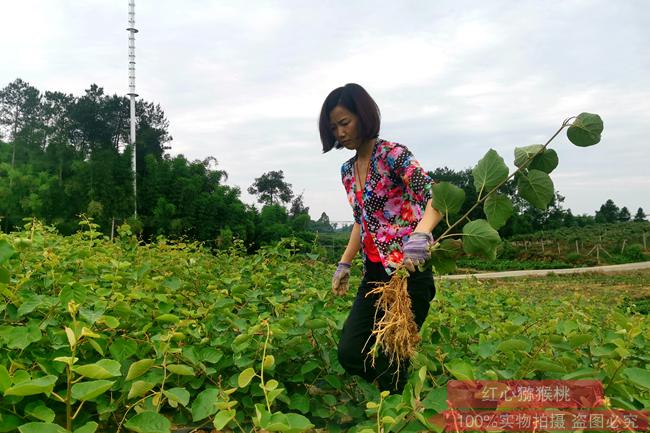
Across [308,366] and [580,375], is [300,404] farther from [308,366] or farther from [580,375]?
[580,375]

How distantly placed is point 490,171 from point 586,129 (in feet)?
0.96

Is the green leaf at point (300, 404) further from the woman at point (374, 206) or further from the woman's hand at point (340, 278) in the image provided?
the woman's hand at point (340, 278)

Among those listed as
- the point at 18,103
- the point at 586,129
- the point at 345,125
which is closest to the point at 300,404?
the point at 345,125

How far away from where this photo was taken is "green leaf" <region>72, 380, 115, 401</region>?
1052 mm

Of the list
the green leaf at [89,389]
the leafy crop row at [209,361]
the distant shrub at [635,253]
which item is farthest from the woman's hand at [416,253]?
Result: the distant shrub at [635,253]

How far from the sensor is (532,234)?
25375mm

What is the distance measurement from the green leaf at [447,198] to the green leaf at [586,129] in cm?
37

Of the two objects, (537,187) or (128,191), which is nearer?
(537,187)

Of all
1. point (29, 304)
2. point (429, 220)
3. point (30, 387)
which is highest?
point (429, 220)

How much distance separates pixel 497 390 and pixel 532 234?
2625 centimetres

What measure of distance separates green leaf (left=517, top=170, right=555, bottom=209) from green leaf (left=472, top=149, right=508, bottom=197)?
0.22 feet

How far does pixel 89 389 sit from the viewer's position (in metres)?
1.07

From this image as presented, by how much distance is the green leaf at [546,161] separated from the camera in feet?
5.03

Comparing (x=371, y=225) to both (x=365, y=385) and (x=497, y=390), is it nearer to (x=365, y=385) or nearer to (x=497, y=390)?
(x=365, y=385)
